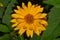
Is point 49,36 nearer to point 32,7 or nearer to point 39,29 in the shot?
point 39,29

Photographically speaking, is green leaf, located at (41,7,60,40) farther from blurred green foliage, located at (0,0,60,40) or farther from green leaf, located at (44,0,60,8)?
green leaf, located at (44,0,60,8)

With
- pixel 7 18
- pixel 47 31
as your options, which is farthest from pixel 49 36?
pixel 7 18

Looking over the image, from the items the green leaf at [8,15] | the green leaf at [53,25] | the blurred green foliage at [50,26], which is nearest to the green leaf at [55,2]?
A: the blurred green foliage at [50,26]

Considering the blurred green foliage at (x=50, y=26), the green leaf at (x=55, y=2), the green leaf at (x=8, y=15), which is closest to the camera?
the green leaf at (x=55, y=2)

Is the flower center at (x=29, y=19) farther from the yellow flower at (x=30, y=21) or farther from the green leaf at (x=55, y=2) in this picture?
the green leaf at (x=55, y=2)

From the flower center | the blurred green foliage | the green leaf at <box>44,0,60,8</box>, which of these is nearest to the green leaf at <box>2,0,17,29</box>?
the blurred green foliage

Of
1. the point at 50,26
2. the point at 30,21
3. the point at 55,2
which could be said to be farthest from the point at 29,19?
the point at 55,2
